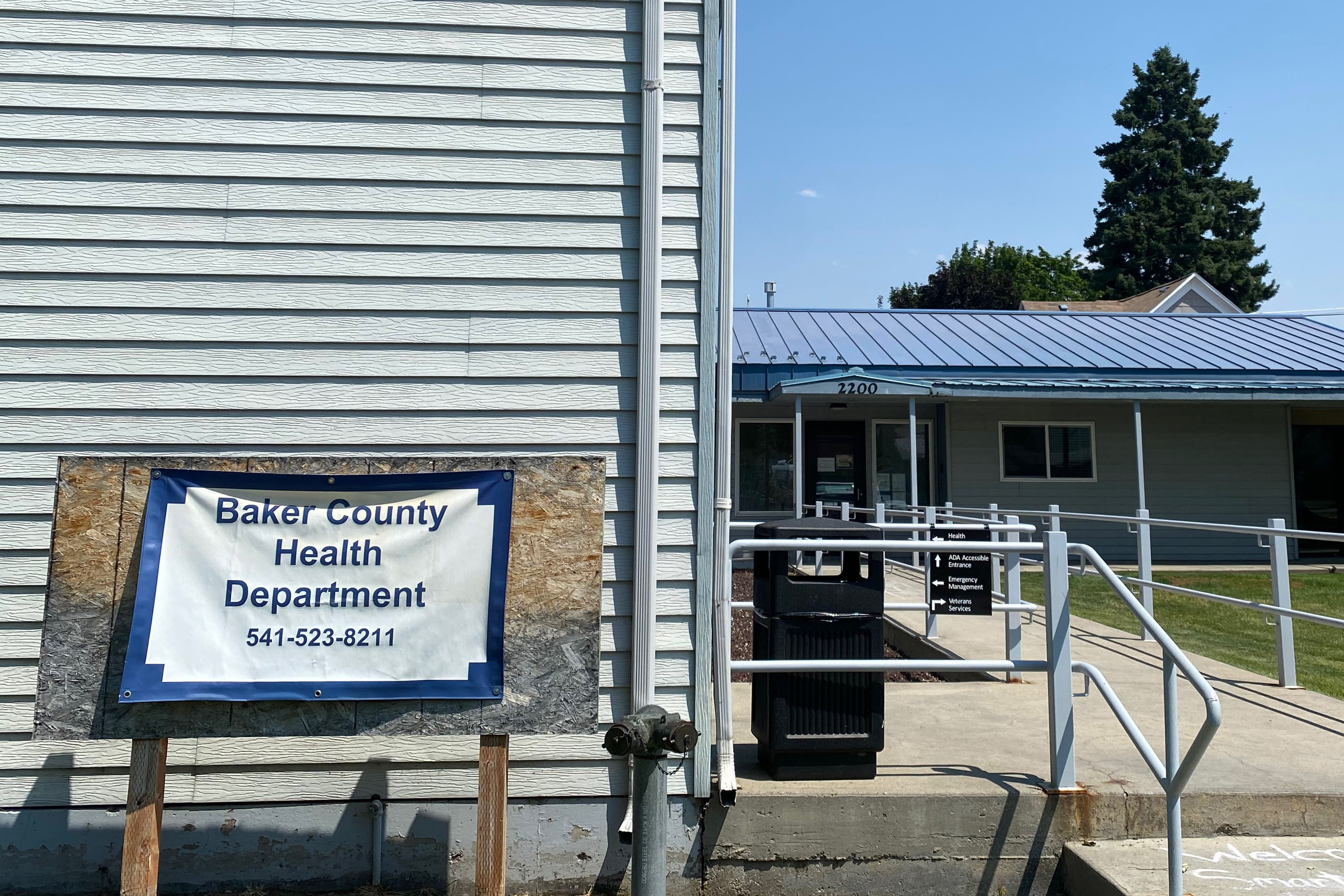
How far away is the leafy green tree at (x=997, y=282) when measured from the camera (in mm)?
51156

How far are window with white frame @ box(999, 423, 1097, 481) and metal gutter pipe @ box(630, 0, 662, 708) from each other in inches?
545

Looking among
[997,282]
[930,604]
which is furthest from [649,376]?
[997,282]

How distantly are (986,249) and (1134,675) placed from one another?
63998 mm

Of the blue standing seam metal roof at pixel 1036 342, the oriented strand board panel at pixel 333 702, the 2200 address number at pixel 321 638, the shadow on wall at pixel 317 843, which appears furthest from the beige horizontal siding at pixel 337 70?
the blue standing seam metal roof at pixel 1036 342

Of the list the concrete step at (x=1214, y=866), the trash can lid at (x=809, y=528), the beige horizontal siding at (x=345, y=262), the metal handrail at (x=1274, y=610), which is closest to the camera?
the concrete step at (x=1214, y=866)

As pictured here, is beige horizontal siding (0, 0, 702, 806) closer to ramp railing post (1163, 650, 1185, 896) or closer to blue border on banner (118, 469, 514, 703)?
blue border on banner (118, 469, 514, 703)

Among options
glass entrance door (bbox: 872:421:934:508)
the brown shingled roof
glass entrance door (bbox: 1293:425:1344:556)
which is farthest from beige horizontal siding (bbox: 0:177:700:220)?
the brown shingled roof

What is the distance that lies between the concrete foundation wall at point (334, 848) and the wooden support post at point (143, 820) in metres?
0.48

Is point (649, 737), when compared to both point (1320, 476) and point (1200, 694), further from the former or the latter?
point (1320, 476)

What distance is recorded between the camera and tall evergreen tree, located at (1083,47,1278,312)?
50.9 metres

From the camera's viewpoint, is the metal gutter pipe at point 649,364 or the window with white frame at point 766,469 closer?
the metal gutter pipe at point 649,364

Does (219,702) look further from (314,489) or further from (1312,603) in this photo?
(1312,603)

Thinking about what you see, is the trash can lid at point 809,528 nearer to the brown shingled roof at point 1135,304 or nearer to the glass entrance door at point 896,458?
the glass entrance door at point 896,458

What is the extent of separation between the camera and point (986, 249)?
6575 cm
